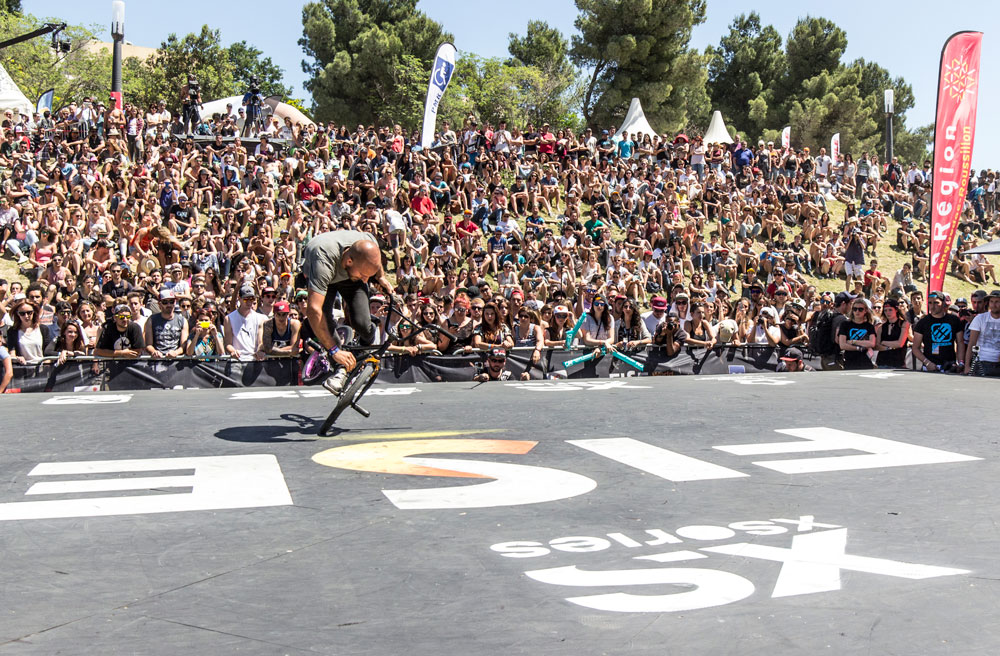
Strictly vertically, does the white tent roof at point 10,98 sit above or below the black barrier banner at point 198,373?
above

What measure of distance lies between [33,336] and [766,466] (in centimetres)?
885

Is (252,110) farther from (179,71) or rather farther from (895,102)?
(895,102)

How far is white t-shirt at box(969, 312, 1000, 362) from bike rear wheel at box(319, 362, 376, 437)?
813 cm

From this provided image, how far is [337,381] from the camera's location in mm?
6754

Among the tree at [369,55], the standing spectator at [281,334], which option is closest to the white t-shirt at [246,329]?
the standing spectator at [281,334]

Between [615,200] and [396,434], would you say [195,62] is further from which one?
[396,434]

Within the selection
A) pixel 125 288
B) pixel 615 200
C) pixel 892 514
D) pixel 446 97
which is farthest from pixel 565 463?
pixel 446 97

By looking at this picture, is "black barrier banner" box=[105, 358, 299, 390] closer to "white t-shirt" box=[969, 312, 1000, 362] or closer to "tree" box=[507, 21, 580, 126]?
"white t-shirt" box=[969, 312, 1000, 362]

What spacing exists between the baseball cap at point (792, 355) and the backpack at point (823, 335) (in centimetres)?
24

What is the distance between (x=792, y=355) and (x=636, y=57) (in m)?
42.5

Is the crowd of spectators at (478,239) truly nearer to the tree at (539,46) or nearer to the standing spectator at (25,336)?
the standing spectator at (25,336)

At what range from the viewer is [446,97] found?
48.1m

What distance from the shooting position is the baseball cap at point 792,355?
13.0 meters

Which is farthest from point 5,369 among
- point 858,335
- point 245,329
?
point 858,335
